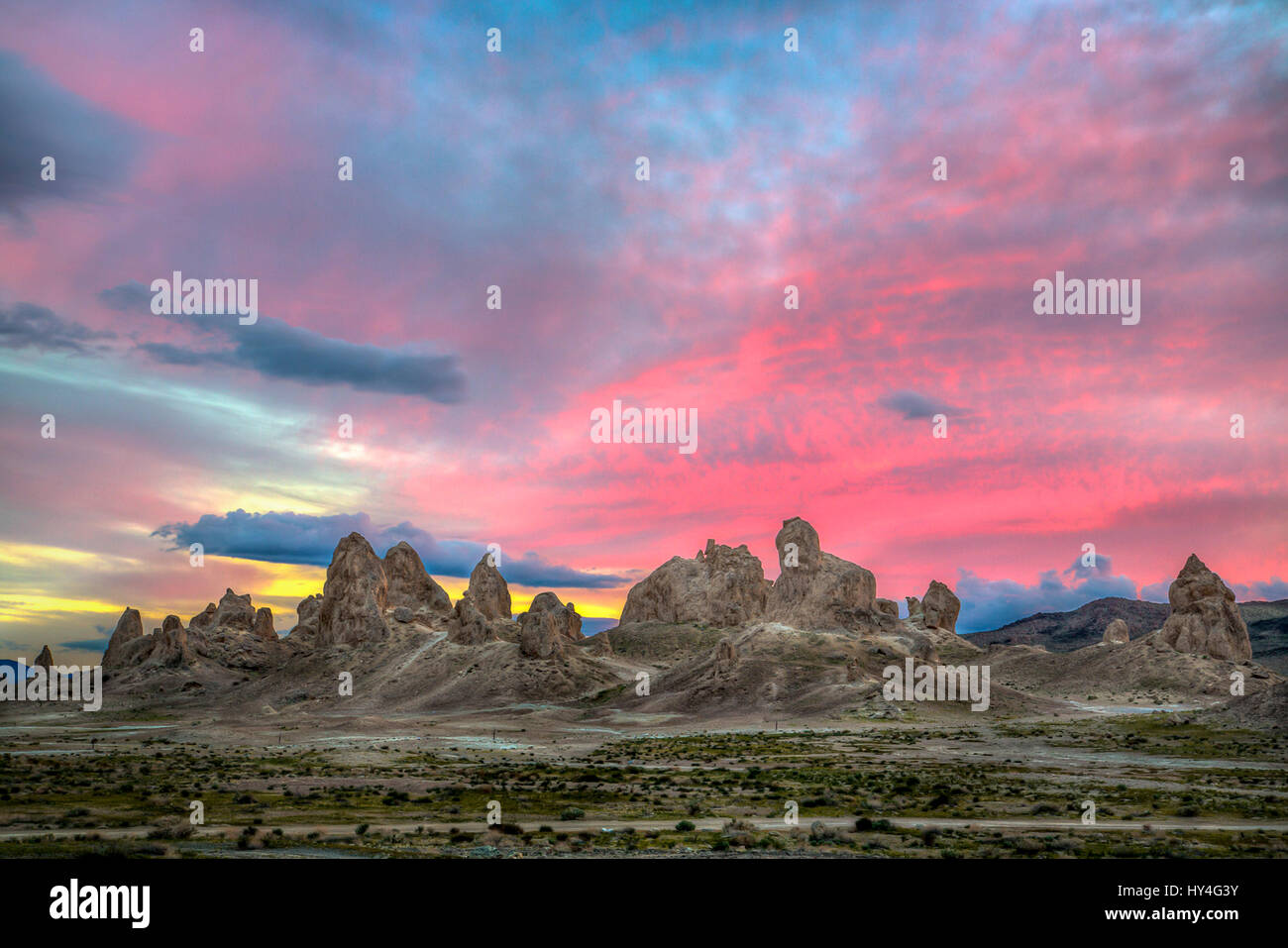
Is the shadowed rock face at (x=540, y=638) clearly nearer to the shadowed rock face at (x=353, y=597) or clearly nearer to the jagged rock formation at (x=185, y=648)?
the shadowed rock face at (x=353, y=597)

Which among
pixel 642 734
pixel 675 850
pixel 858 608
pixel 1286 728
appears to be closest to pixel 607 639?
pixel 858 608

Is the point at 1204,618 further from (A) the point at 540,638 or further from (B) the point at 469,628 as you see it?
(B) the point at 469,628

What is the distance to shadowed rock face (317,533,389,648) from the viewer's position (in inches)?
6998

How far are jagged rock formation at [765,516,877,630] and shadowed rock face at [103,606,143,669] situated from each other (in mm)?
138619

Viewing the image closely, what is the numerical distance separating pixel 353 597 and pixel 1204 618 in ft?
531

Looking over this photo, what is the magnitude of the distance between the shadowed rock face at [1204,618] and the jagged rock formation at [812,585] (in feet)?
174

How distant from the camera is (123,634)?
633 ft

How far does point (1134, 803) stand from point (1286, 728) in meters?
53.3

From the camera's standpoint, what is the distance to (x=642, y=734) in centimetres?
9750

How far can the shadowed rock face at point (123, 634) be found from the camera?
18862 centimetres

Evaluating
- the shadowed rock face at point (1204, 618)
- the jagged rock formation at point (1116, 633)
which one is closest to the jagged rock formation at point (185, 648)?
the shadowed rock face at point (1204, 618)

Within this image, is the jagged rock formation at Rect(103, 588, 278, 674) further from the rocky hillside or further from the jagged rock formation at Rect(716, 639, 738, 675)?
the jagged rock formation at Rect(716, 639, 738, 675)

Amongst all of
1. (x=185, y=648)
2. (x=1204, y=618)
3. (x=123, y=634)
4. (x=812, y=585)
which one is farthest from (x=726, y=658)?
(x=123, y=634)
